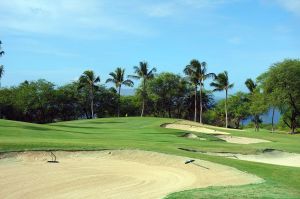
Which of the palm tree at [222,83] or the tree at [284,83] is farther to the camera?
the palm tree at [222,83]

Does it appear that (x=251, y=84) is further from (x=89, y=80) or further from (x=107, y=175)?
(x=107, y=175)

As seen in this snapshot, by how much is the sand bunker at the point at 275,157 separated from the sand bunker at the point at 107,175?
6.82 metres

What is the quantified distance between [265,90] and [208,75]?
53.6ft

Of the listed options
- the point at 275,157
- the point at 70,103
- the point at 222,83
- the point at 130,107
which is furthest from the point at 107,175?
the point at 130,107

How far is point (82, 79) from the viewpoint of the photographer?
88.2 meters

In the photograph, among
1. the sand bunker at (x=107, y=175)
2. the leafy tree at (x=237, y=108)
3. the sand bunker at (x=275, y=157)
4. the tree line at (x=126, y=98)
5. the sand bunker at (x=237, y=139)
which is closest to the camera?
the sand bunker at (x=107, y=175)

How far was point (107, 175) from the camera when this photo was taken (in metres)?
16.0

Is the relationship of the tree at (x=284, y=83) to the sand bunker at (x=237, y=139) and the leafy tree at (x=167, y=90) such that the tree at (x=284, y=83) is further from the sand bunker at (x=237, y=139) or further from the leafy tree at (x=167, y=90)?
the leafy tree at (x=167, y=90)

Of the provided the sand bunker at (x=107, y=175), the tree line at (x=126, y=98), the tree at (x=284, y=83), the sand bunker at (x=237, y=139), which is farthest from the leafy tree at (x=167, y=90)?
the sand bunker at (x=107, y=175)

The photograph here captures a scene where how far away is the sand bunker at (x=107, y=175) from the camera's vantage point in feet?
43.9

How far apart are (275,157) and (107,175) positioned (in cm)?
1416

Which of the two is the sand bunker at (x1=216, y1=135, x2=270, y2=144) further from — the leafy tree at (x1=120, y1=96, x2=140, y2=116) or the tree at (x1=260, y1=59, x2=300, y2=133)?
the leafy tree at (x1=120, y1=96, x2=140, y2=116)

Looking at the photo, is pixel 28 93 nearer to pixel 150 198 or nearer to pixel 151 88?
pixel 151 88

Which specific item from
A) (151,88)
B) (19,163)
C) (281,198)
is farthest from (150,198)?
(151,88)
